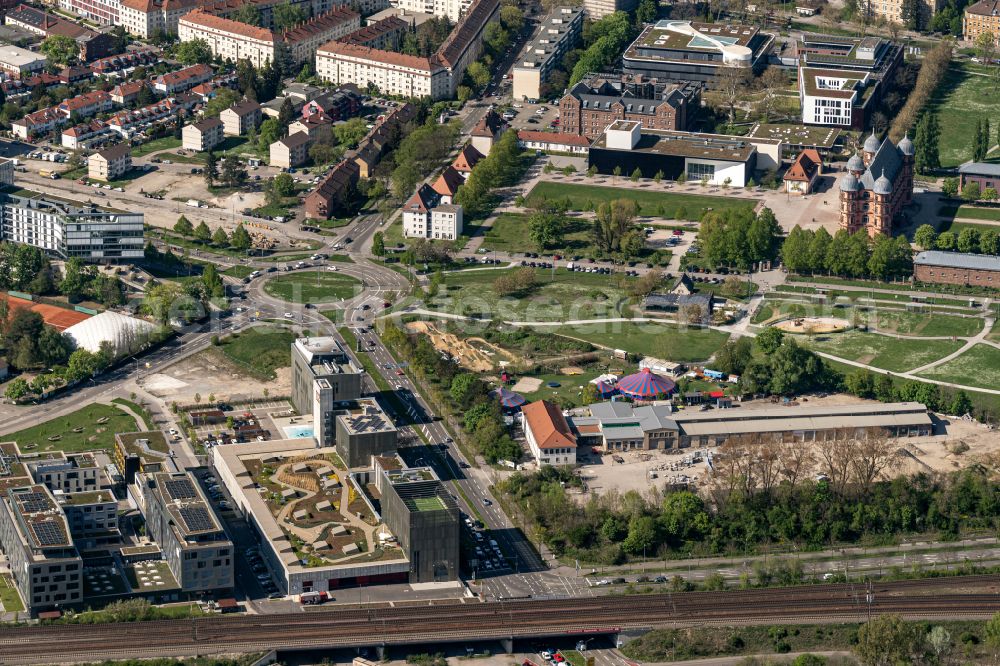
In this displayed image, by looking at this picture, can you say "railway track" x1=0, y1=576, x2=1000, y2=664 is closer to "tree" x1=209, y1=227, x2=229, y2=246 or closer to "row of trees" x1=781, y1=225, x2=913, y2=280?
"row of trees" x1=781, y1=225, x2=913, y2=280

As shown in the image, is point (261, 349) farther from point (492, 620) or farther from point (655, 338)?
point (492, 620)

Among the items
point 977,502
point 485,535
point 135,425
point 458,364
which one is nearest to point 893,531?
point 977,502

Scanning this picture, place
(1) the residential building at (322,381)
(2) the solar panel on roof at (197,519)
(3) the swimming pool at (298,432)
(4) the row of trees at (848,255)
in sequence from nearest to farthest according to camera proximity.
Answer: (2) the solar panel on roof at (197,519), (1) the residential building at (322,381), (3) the swimming pool at (298,432), (4) the row of trees at (848,255)

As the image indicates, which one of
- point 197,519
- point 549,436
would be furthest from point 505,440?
point 197,519

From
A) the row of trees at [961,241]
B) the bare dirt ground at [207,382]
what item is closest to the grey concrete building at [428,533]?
the bare dirt ground at [207,382]

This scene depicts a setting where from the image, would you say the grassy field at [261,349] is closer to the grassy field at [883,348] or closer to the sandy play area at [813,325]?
the sandy play area at [813,325]
